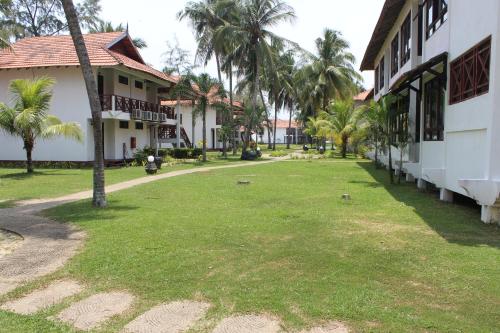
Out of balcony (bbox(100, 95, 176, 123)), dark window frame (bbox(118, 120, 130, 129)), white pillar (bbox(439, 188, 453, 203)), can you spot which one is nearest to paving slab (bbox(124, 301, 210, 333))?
white pillar (bbox(439, 188, 453, 203))

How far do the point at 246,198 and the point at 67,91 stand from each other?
1627cm

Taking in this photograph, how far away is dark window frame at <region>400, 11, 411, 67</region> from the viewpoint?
1658cm

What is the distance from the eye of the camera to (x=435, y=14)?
1299 cm

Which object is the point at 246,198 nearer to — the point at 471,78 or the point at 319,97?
the point at 471,78

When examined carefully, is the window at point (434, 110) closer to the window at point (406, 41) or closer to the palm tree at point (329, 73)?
the window at point (406, 41)

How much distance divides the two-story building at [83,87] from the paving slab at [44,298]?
62.7 ft

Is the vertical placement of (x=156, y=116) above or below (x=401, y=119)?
above

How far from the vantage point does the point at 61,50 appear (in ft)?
83.0

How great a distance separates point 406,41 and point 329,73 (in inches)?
996

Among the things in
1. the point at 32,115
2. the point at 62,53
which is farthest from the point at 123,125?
the point at 32,115

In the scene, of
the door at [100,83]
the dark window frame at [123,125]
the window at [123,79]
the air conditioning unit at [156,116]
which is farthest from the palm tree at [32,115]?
the air conditioning unit at [156,116]

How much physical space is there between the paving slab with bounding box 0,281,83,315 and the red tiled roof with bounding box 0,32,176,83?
19098 millimetres

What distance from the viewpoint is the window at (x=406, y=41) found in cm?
1658

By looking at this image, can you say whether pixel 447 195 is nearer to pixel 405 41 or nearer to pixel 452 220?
pixel 452 220
